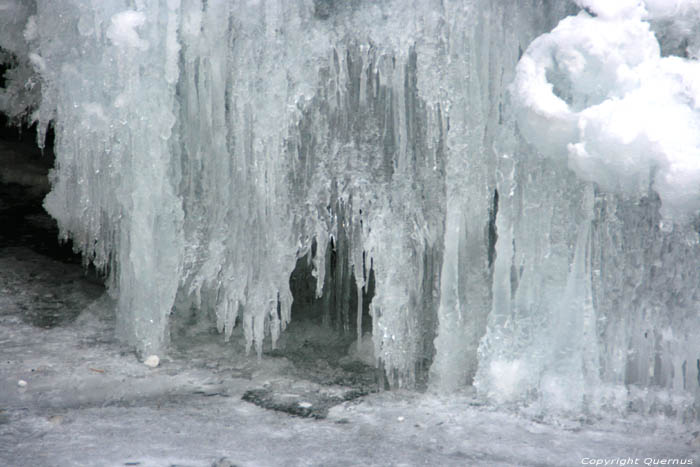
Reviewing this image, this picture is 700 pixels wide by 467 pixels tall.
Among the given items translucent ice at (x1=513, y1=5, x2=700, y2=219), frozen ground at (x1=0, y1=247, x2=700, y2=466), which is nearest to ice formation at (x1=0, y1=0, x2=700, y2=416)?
translucent ice at (x1=513, y1=5, x2=700, y2=219)

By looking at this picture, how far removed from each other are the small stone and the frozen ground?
3 centimetres

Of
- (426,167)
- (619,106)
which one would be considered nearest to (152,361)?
(426,167)

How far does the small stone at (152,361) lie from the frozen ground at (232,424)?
32 mm

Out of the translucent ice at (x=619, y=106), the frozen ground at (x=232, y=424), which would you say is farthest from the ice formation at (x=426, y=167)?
the frozen ground at (x=232, y=424)

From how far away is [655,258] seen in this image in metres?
3.47

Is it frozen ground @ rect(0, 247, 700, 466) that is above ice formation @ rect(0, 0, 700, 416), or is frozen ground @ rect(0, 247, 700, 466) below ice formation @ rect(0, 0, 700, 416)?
below

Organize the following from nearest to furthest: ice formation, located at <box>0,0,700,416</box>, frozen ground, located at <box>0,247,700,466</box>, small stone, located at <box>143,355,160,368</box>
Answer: frozen ground, located at <box>0,247,700,466</box>, ice formation, located at <box>0,0,700,416</box>, small stone, located at <box>143,355,160,368</box>

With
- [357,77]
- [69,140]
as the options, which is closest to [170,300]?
[69,140]

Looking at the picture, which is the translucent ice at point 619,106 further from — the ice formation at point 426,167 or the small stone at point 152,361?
the small stone at point 152,361

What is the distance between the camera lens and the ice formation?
331cm

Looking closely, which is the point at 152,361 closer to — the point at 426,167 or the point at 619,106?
the point at 426,167

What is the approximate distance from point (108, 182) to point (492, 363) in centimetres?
195

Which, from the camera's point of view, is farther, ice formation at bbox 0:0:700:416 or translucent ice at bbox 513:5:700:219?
ice formation at bbox 0:0:700:416

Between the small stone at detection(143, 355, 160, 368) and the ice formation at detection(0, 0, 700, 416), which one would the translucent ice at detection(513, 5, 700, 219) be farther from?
the small stone at detection(143, 355, 160, 368)
